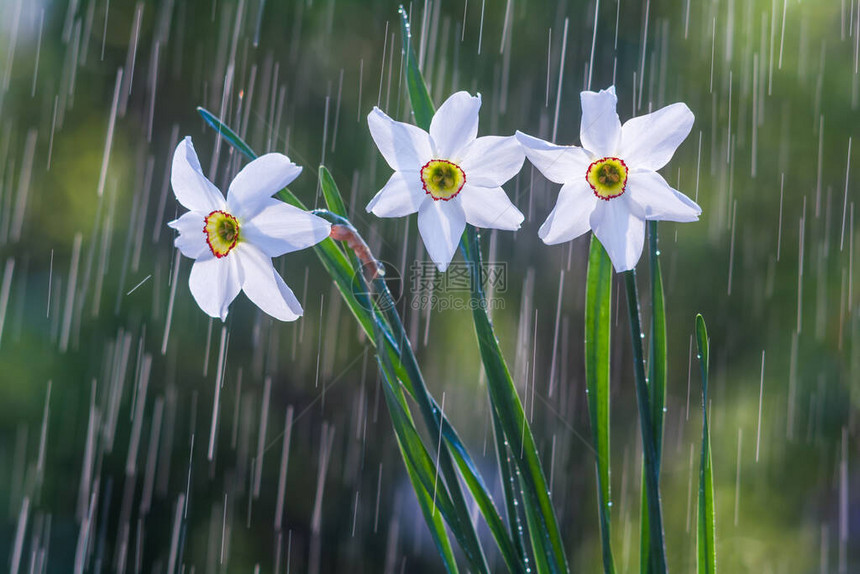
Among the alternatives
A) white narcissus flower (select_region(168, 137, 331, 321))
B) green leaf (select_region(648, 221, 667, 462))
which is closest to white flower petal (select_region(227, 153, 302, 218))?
white narcissus flower (select_region(168, 137, 331, 321))

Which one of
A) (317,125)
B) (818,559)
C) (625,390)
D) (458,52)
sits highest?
(458,52)

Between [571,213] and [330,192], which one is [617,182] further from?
[330,192]

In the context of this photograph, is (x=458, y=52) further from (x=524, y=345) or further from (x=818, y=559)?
(x=818, y=559)

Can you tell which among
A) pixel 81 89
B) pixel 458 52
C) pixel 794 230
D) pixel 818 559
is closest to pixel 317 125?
pixel 458 52

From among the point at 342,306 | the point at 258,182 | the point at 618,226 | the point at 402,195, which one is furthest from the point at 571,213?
the point at 342,306

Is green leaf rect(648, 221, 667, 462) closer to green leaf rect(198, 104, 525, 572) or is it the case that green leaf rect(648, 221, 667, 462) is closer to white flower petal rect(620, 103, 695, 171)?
white flower petal rect(620, 103, 695, 171)

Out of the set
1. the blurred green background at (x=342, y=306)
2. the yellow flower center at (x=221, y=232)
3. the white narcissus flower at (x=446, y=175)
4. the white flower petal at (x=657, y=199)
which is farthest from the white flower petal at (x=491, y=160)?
the blurred green background at (x=342, y=306)
